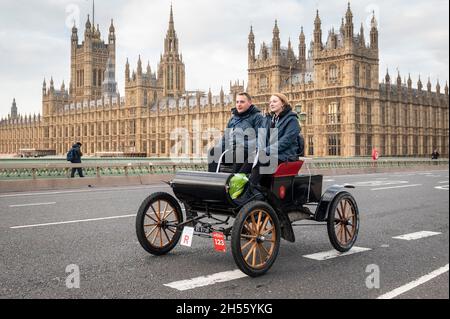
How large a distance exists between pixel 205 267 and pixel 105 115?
308ft

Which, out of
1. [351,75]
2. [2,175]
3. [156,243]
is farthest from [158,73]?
[156,243]

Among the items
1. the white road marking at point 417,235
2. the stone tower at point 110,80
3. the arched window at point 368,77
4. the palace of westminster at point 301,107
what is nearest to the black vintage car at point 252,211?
the white road marking at point 417,235

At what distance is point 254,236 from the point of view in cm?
477

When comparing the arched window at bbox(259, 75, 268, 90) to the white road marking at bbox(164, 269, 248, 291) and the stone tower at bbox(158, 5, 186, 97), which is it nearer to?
the stone tower at bbox(158, 5, 186, 97)

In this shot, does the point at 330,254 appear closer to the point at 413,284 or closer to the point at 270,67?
the point at 413,284

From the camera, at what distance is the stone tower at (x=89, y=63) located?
11950 cm

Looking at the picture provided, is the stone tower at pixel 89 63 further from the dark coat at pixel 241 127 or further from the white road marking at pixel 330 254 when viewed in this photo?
the white road marking at pixel 330 254

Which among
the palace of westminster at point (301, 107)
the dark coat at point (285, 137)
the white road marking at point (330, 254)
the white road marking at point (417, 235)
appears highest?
the palace of westminster at point (301, 107)

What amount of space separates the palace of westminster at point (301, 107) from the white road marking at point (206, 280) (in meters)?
36.3

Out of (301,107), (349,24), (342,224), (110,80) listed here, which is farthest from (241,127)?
(110,80)

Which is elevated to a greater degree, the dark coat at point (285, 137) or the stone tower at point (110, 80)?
the stone tower at point (110, 80)

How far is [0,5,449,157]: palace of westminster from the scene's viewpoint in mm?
55469

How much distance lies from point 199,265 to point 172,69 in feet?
299
